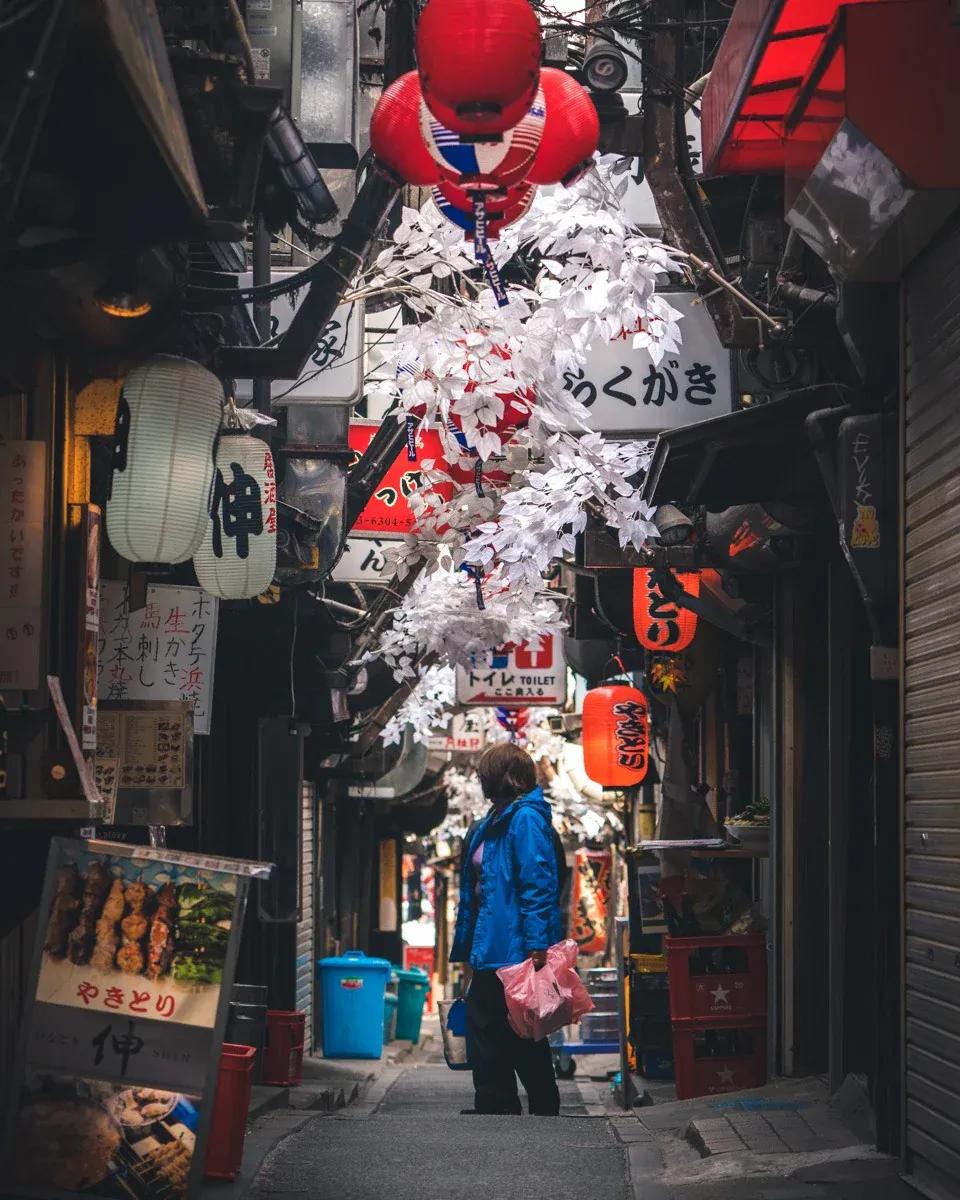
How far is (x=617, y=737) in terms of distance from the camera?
61.8 feet

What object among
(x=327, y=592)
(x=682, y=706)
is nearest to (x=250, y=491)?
(x=682, y=706)

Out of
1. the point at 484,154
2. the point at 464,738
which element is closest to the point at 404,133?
the point at 484,154

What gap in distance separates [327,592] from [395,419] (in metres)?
5.00

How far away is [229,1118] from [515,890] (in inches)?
124

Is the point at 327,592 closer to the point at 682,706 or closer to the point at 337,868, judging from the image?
the point at 682,706

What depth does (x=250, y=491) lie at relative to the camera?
970cm

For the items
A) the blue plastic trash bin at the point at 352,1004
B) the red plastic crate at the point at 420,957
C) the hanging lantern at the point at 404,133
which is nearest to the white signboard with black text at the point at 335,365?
the hanging lantern at the point at 404,133

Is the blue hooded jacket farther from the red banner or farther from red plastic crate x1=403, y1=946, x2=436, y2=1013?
red plastic crate x1=403, y1=946, x2=436, y2=1013

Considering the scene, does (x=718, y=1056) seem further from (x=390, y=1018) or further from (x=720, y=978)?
(x=390, y=1018)

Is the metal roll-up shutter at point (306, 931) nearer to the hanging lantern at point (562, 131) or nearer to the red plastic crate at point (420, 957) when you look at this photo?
the hanging lantern at point (562, 131)

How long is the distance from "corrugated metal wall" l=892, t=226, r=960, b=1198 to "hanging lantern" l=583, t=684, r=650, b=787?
11246 mm

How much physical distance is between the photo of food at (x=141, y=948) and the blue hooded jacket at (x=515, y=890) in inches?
180

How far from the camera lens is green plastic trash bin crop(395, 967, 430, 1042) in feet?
91.4

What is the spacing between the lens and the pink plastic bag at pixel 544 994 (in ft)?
33.8
